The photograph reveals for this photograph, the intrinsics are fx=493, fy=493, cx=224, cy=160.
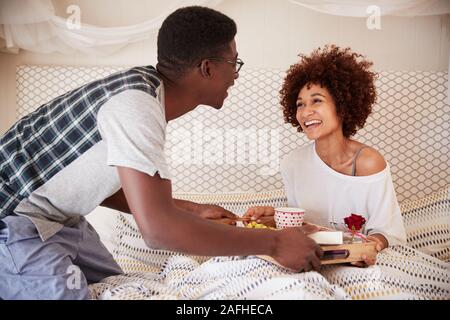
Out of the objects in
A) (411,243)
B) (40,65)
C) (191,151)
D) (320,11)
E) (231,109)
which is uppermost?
(320,11)

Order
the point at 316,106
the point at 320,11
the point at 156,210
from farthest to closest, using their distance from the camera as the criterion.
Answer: the point at 320,11 → the point at 316,106 → the point at 156,210

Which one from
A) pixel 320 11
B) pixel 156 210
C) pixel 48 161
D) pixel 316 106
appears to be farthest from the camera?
pixel 320 11

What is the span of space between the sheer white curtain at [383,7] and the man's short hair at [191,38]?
2.43 ft

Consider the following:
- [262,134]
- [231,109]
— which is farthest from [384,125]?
[231,109]

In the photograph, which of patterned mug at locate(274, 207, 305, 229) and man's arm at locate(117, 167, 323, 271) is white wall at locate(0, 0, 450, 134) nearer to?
patterned mug at locate(274, 207, 305, 229)

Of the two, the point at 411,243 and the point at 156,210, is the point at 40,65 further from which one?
the point at 411,243

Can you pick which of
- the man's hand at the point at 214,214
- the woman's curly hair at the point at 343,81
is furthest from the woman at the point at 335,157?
the man's hand at the point at 214,214

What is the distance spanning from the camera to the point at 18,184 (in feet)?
3.31

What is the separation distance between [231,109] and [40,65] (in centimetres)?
74

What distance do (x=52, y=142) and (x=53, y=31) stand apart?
88 cm

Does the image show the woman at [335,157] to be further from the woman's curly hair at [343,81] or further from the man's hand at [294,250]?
the man's hand at [294,250]

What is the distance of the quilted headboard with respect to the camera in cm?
195

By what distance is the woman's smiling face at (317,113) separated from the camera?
5.21 feet

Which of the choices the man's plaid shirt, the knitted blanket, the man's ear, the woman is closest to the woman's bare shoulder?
the woman
